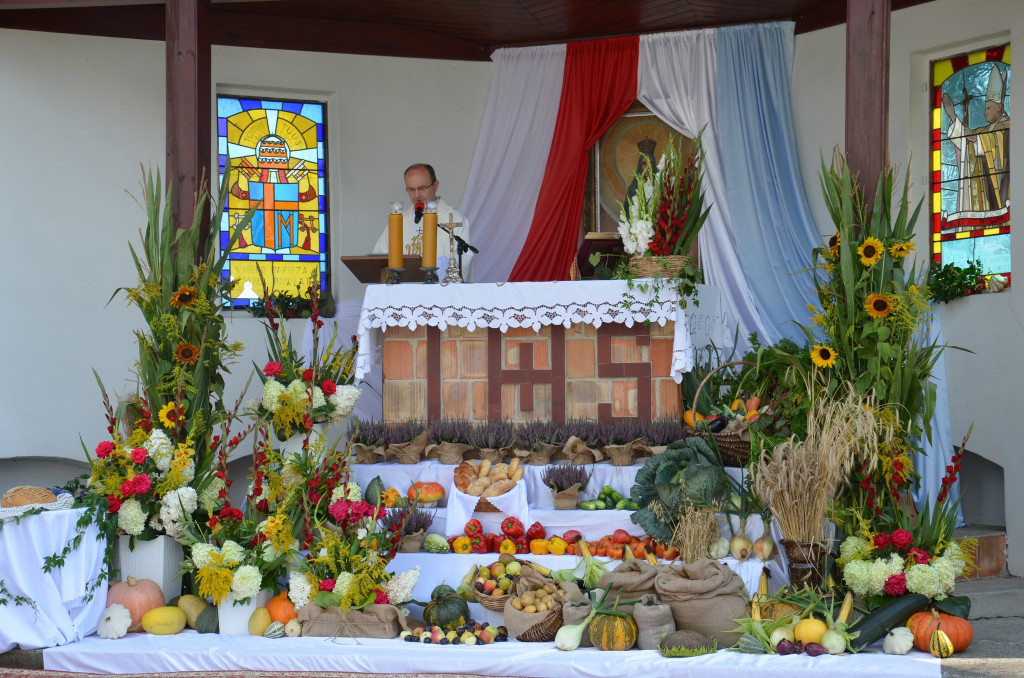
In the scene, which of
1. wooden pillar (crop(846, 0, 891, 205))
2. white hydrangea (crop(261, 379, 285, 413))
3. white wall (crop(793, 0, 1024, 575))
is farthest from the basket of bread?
white wall (crop(793, 0, 1024, 575))

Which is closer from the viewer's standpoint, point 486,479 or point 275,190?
point 486,479

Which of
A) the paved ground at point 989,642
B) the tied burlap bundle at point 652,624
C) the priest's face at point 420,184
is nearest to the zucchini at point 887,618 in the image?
the paved ground at point 989,642

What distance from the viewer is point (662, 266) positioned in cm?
643

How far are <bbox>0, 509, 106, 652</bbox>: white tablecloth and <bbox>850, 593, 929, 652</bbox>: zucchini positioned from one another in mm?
3674

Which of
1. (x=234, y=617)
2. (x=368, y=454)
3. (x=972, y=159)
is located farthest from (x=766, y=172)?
(x=234, y=617)

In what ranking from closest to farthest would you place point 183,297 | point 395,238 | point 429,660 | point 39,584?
point 429,660 < point 39,584 < point 183,297 < point 395,238

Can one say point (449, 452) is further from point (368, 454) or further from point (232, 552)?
point (232, 552)

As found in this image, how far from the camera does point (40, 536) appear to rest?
5098 millimetres

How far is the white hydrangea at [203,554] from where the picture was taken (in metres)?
5.32

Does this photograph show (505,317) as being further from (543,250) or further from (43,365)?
(43,365)

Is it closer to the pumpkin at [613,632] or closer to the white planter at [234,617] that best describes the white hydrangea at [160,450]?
the white planter at [234,617]

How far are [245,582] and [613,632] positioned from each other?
1787 mm

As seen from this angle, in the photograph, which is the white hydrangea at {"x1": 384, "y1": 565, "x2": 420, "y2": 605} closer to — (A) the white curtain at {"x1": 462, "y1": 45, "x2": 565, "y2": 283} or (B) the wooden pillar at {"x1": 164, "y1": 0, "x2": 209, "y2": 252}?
(B) the wooden pillar at {"x1": 164, "y1": 0, "x2": 209, "y2": 252}

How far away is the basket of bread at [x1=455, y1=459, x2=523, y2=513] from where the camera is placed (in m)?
6.02
